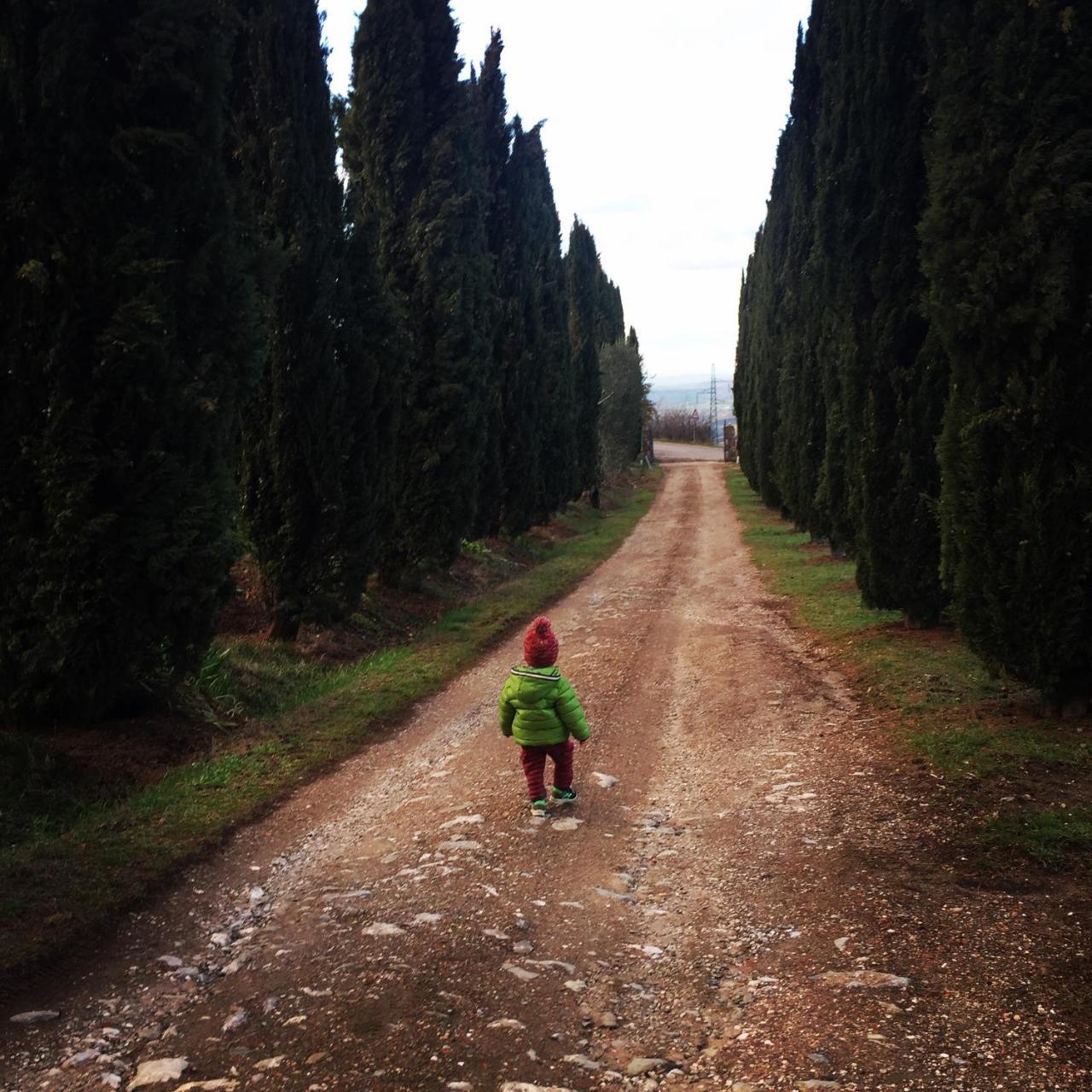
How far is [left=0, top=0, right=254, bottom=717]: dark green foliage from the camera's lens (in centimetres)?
672

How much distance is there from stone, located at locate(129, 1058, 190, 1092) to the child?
2.90m

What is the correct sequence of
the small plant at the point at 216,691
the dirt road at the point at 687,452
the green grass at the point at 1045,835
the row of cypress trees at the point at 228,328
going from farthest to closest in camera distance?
the dirt road at the point at 687,452
the small plant at the point at 216,691
the row of cypress trees at the point at 228,328
the green grass at the point at 1045,835

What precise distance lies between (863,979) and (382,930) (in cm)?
216

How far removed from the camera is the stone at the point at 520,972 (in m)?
3.92

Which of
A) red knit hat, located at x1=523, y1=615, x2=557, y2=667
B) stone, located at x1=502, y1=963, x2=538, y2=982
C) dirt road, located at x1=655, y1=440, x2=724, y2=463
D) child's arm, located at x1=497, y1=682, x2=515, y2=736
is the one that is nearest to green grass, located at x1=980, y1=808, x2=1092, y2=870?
stone, located at x1=502, y1=963, x2=538, y2=982

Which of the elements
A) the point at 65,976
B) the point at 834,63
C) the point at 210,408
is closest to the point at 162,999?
the point at 65,976

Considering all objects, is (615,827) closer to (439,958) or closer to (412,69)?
(439,958)

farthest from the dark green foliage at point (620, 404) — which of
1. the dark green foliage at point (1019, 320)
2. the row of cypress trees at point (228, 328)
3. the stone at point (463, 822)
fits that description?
the stone at point (463, 822)

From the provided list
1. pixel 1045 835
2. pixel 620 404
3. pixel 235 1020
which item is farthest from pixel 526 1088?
pixel 620 404

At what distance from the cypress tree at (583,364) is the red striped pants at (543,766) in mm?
25752

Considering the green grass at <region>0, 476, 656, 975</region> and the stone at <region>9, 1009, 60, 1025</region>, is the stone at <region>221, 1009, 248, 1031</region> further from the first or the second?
the green grass at <region>0, 476, 656, 975</region>

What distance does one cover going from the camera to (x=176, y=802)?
6.14m

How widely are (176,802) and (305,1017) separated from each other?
Result: 2.96 m

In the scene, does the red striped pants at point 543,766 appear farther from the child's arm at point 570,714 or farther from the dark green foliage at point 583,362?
the dark green foliage at point 583,362
